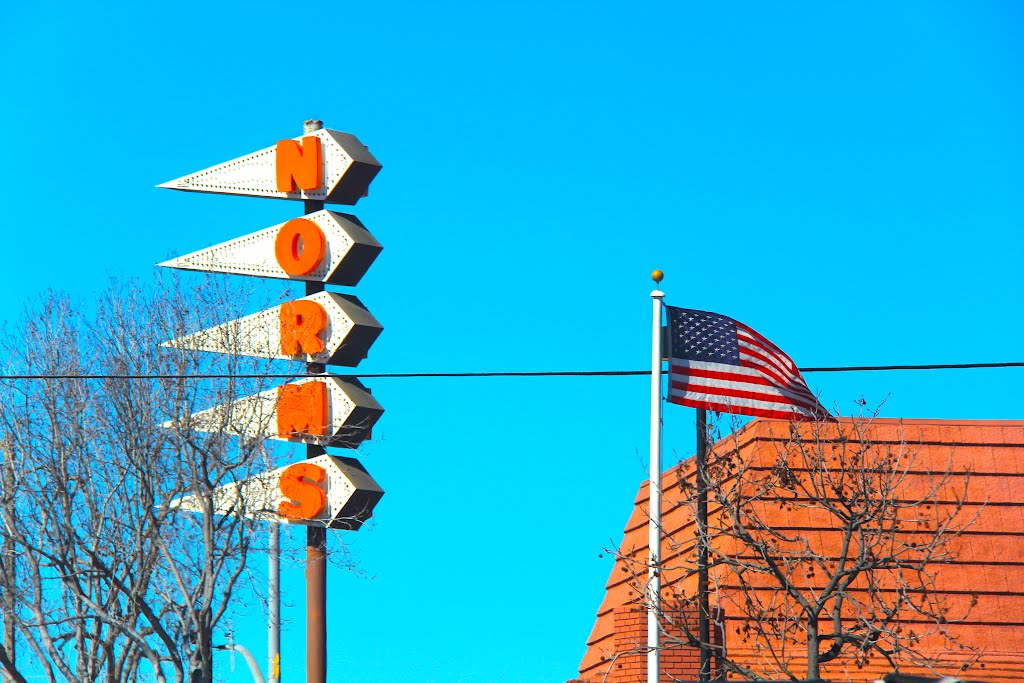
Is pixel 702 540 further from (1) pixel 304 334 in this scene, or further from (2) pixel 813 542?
(1) pixel 304 334

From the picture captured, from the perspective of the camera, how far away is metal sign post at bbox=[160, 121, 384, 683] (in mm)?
25266

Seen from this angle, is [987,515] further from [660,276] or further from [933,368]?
[660,276]

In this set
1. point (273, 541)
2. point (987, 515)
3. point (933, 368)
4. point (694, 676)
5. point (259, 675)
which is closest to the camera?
point (933, 368)

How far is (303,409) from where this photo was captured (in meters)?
25.4

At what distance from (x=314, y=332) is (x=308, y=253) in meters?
1.51

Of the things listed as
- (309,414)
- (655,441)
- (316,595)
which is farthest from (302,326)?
(655,441)

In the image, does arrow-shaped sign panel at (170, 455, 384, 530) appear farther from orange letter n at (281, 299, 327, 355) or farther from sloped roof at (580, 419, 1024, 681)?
sloped roof at (580, 419, 1024, 681)

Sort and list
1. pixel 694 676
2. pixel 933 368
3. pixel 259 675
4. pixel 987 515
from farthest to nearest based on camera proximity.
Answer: pixel 259 675
pixel 987 515
pixel 694 676
pixel 933 368

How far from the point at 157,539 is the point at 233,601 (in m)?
1.69

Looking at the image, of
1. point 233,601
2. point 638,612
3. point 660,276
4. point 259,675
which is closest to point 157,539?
point 233,601

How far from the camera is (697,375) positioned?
18.8m

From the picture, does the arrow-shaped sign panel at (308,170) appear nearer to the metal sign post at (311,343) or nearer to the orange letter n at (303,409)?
the metal sign post at (311,343)

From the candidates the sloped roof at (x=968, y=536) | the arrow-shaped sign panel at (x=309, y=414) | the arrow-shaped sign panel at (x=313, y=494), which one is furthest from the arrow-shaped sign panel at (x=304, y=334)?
the sloped roof at (x=968, y=536)

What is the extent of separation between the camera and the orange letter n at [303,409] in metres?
25.3
